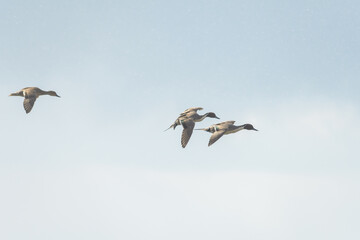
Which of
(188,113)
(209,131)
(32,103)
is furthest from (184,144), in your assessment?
(32,103)

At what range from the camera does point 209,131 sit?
2557 inches

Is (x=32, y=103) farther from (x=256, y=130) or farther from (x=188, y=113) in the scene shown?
(x=256, y=130)

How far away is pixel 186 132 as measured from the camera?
64.2 m

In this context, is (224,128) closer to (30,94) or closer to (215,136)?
(215,136)

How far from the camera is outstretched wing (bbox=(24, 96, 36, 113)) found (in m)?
64.0

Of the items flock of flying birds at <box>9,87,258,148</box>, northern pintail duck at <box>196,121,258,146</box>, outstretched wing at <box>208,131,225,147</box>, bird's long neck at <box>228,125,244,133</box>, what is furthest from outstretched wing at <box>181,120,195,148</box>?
bird's long neck at <box>228,125,244,133</box>

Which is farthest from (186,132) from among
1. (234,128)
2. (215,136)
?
(234,128)

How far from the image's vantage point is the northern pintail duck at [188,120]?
209 feet

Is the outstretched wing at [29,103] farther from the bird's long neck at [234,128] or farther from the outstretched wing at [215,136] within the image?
the bird's long neck at [234,128]

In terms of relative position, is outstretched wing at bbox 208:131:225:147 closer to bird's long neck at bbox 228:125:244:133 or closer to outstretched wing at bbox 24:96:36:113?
bird's long neck at bbox 228:125:244:133

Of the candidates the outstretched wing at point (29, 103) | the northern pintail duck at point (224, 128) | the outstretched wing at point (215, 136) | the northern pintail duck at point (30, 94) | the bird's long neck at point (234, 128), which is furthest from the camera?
the northern pintail duck at point (30, 94)

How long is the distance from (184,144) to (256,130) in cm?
836

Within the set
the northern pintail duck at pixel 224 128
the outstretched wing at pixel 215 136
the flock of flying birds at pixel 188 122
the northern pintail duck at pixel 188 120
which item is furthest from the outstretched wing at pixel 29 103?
the outstretched wing at pixel 215 136

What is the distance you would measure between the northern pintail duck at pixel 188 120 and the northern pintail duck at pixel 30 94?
13564 mm
